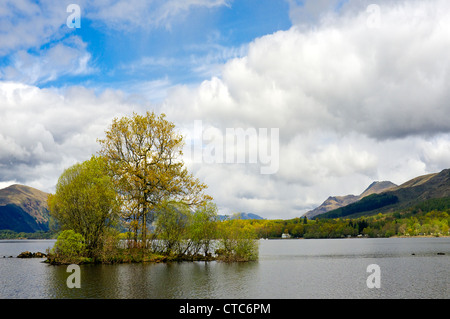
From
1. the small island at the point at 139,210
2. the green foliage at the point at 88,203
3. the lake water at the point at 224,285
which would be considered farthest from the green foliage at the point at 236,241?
the green foliage at the point at 88,203

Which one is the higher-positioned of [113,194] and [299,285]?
[113,194]

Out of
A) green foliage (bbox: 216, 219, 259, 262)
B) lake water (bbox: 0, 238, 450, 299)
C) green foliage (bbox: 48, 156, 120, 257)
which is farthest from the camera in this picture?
green foliage (bbox: 216, 219, 259, 262)

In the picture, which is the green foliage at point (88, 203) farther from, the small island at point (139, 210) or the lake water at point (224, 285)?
the lake water at point (224, 285)

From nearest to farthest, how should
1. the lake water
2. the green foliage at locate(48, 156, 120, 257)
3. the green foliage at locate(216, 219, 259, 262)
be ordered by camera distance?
the lake water
the green foliage at locate(48, 156, 120, 257)
the green foliage at locate(216, 219, 259, 262)

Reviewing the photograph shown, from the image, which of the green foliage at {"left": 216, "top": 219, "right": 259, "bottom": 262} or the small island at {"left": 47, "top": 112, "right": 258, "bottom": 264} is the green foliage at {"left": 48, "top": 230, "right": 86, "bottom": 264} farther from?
the green foliage at {"left": 216, "top": 219, "right": 259, "bottom": 262}

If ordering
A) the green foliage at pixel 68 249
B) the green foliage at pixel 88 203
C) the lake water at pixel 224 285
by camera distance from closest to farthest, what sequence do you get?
the lake water at pixel 224 285 < the green foliage at pixel 68 249 < the green foliage at pixel 88 203

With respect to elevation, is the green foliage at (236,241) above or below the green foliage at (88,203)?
below

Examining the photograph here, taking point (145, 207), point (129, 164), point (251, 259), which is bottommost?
point (251, 259)

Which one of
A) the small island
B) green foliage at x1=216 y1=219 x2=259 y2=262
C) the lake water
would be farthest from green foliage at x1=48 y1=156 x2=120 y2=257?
green foliage at x1=216 y1=219 x2=259 y2=262

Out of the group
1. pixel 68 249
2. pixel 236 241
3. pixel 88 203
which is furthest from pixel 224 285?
pixel 88 203
